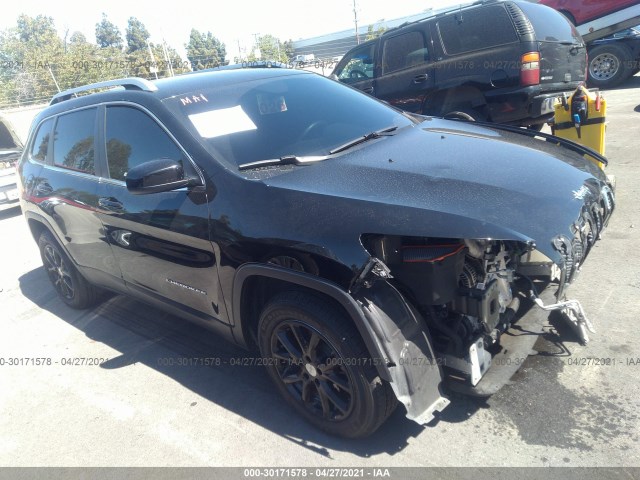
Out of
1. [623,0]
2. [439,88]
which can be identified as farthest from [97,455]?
[623,0]

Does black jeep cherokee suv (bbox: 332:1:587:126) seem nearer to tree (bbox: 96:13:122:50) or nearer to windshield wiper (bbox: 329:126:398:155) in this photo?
windshield wiper (bbox: 329:126:398:155)

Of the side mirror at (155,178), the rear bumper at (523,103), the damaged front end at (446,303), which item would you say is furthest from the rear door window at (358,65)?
the damaged front end at (446,303)

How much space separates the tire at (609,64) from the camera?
12359 mm

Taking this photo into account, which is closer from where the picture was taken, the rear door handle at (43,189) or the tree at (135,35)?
the rear door handle at (43,189)

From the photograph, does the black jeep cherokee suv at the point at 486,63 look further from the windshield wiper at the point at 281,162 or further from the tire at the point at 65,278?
the tire at the point at 65,278

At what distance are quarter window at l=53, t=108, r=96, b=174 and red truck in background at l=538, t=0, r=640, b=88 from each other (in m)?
12.2

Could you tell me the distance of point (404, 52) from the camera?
7.36 m

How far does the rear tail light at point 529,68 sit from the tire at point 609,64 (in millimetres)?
7946

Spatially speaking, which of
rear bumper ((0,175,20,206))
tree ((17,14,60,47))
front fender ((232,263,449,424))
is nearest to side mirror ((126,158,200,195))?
front fender ((232,263,449,424))

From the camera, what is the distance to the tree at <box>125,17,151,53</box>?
8888 centimetres

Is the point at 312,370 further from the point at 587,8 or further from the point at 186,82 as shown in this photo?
the point at 587,8

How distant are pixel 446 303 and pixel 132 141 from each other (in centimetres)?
225

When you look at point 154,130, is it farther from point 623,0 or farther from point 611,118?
point 623,0

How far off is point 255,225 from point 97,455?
1.62 metres
